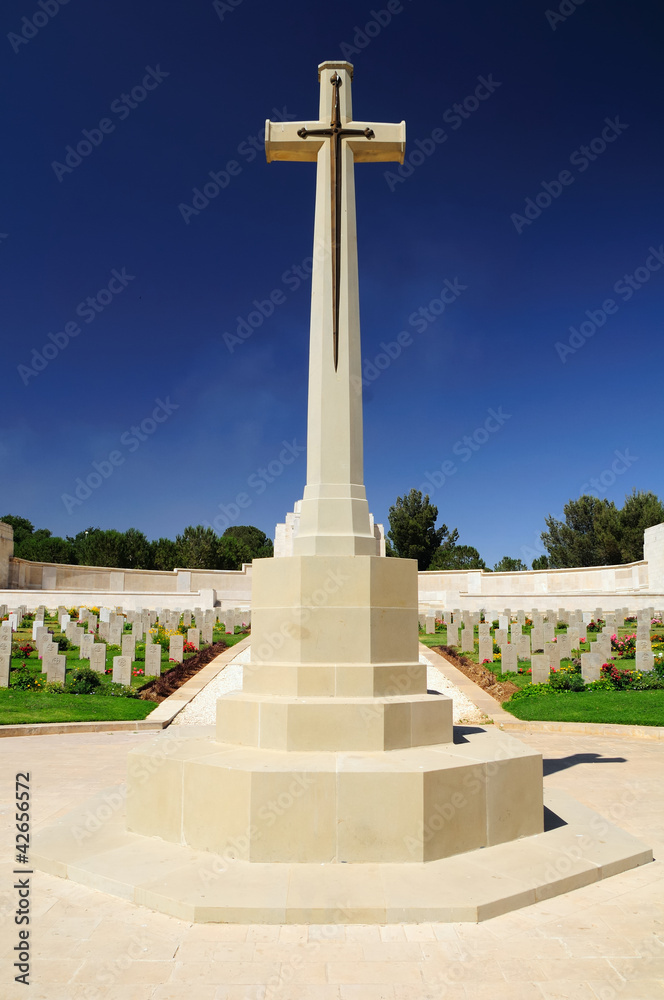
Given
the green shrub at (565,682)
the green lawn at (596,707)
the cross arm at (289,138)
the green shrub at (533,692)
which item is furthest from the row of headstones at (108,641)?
the cross arm at (289,138)

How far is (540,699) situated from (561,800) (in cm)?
663

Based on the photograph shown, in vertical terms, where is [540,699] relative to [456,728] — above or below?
below

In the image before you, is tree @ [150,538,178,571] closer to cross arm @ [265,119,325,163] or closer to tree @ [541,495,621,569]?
tree @ [541,495,621,569]

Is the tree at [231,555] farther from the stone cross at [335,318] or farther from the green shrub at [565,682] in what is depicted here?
the stone cross at [335,318]

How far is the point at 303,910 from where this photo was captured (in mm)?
3680

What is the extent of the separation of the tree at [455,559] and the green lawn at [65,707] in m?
44.6

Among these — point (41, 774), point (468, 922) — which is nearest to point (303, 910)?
point (468, 922)

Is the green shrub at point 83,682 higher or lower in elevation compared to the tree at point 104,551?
lower

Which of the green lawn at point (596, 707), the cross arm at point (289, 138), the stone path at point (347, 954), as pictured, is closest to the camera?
the stone path at point (347, 954)

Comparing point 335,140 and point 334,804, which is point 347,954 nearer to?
point 334,804

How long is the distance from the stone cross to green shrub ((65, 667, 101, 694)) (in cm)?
893

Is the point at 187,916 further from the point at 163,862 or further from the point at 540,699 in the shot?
the point at 540,699

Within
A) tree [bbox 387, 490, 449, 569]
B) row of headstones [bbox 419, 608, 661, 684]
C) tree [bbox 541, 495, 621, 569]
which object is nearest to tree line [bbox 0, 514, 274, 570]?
tree [bbox 387, 490, 449, 569]

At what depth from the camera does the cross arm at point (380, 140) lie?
21.3 feet
